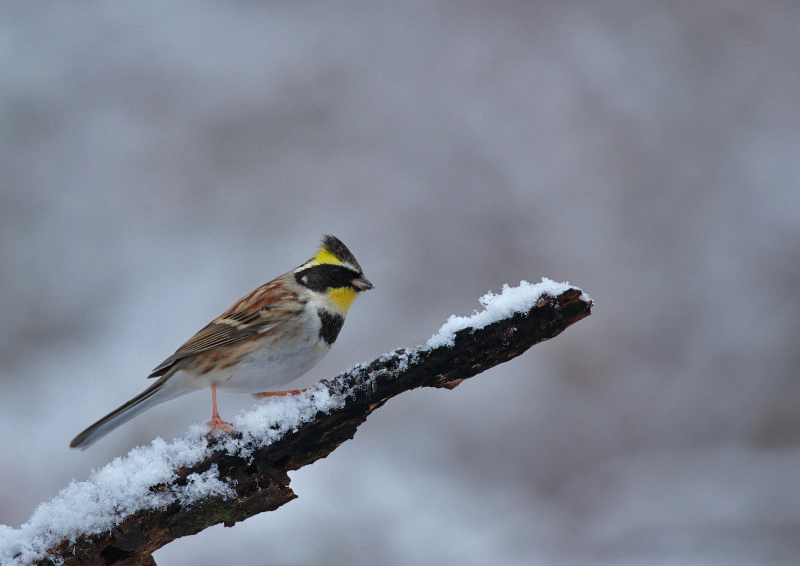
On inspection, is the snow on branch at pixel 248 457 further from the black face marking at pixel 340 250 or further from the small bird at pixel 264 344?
the black face marking at pixel 340 250

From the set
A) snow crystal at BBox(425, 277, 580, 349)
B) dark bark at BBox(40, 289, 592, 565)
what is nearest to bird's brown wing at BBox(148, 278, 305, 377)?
dark bark at BBox(40, 289, 592, 565)

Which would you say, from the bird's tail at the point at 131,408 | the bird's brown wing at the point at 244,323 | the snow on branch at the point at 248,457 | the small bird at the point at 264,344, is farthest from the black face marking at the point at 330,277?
the snow on branch at the point at 248,457

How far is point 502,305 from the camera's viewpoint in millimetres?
2146

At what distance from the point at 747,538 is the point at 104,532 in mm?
3392

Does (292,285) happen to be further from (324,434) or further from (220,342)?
(324,434)

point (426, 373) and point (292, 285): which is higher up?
point (292, 285)

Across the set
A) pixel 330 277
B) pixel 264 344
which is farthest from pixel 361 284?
pixel 264 344

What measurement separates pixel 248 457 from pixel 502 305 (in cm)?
92

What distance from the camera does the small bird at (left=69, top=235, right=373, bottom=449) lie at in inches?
108

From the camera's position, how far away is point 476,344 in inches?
85.6

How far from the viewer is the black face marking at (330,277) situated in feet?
9.78

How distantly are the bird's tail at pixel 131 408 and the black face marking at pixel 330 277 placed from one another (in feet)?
2.24

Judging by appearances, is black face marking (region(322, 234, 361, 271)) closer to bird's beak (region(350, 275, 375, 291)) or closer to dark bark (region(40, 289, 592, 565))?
bird's beak (region(350, 275, 375, 291))

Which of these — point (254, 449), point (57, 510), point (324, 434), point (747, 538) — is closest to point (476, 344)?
point (324, 434)
